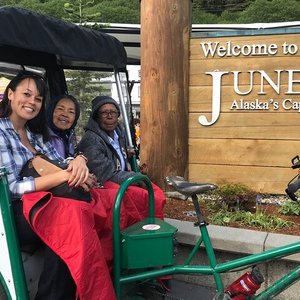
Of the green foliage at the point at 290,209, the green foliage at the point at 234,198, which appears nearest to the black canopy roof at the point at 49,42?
the green foliage at the point at 234,198

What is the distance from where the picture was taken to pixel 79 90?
14.6ft

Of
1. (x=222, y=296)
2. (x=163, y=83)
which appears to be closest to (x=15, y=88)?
(x=222, y=296)

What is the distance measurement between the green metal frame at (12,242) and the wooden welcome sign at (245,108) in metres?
2.88

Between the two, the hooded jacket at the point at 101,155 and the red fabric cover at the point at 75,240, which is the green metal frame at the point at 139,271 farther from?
the hooded jacket at the point at 101,155

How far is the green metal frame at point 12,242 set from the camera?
2328mm

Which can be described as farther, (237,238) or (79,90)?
(79,90)

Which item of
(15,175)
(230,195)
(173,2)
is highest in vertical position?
(173,2)

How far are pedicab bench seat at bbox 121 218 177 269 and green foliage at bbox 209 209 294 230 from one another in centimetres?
118

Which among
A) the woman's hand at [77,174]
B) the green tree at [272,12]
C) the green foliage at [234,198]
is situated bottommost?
the green foliage at [234,198]

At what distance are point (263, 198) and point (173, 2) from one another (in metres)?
2.26

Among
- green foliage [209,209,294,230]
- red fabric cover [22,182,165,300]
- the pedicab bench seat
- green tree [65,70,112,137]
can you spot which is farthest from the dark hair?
green foliage [209,209,294,230]

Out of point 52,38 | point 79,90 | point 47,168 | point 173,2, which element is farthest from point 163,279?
point 173,2

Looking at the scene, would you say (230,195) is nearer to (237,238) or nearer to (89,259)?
(237,238)

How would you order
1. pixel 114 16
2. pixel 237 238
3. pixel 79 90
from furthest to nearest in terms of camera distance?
pixel 114 16, pixel 79 90, pixel 237 238
